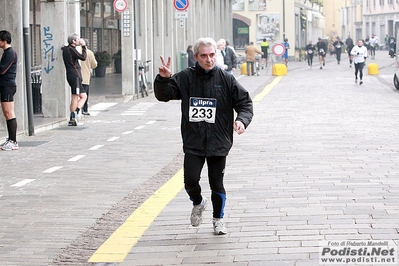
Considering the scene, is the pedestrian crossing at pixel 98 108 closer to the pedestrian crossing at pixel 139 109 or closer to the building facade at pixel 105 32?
the pedestrian crossing at pixel 139 109

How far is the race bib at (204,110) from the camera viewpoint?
702 centimetres

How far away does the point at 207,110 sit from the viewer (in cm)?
702

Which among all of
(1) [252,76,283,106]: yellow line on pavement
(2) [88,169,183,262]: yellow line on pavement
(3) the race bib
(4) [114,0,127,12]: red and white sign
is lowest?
(2) [88,169,183,262]: yellow line on pavement

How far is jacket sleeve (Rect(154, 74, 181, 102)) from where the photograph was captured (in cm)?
705

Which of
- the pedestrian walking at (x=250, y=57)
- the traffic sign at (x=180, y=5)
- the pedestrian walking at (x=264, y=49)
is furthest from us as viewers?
the pedestrian walking at (x=264, y=49)

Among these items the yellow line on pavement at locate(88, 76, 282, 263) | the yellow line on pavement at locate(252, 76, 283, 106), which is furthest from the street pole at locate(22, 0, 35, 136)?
the yellow line on pavement at locate(252, 76, 283, 106)

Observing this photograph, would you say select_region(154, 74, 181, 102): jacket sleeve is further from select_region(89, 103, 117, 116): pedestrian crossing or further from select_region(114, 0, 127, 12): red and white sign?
select_region(114, 0, 127, 12): red and white sign

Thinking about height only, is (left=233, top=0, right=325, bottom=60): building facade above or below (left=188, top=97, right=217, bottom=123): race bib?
above

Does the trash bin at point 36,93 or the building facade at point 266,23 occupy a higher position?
the building facade at point 266,23

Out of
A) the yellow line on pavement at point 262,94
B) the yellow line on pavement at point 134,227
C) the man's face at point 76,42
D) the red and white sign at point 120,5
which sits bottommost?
the yellow line on pavement at point 134,227

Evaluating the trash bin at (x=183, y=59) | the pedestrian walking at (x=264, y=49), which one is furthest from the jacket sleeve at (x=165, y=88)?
the pedestrian walking at (x=264, y=49)

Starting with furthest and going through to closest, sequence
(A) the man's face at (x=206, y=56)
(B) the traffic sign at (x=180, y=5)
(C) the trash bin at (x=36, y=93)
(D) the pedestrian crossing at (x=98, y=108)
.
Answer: (B) the traffic sign at (x=180, y=5), (D) the pedestrian crossing at (x=98, y=108), (C) the trash bin at (x=36, y=93), (A) the man's face at (x=206, y=56)

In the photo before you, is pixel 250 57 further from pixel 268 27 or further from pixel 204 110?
pixel 204 110

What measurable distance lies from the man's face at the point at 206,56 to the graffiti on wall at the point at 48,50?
11799 millimetres
